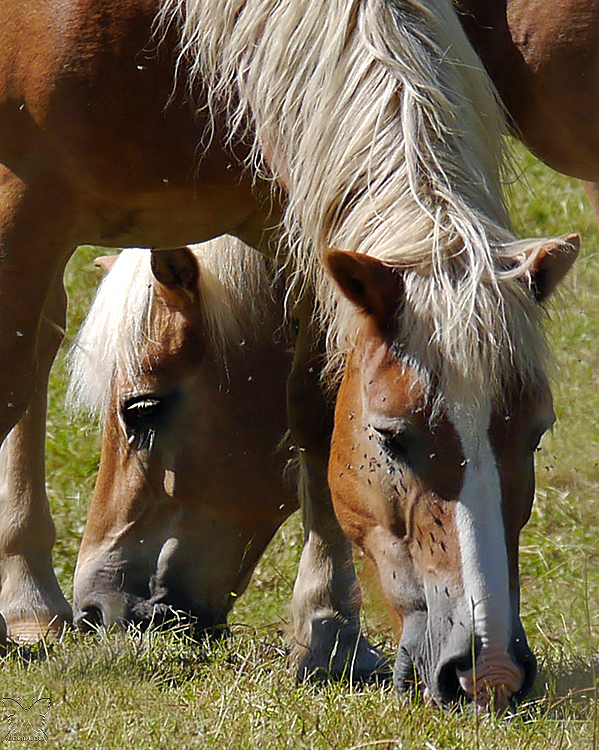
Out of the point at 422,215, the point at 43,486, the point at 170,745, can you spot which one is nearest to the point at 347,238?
the point at 422,215

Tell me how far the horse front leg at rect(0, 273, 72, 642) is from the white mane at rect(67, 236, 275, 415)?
6.6 inches

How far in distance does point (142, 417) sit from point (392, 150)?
4.01ft

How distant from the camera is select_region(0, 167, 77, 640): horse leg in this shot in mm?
2631

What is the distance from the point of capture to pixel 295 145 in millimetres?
2504

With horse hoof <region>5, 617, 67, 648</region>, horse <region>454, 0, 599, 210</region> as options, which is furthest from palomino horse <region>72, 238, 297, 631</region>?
horse <region>454, 0, 599, 210</region>

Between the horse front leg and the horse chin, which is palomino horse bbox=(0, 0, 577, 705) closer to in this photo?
the horse chin

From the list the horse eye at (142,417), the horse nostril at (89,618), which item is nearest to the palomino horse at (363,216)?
the horse eye at (142,417)

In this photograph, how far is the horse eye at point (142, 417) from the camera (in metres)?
3.26

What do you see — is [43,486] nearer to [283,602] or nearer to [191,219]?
[283,602]

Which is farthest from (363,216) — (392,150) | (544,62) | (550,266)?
(544,62)

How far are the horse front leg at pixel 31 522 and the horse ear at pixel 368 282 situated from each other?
136cm

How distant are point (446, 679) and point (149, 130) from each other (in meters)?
1.32

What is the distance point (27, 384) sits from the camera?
2807mm

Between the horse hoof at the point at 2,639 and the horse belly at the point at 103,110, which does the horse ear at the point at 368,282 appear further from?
the horse hoof at the point at 2,639
